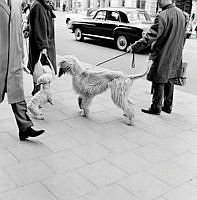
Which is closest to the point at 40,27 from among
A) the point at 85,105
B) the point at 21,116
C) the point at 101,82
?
the point at 101,82

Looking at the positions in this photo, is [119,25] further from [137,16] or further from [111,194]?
[111,194]

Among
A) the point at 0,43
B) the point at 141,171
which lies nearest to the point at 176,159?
the point at 141,171

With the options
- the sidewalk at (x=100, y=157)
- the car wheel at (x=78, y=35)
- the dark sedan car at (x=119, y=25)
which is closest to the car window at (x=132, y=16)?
the dark sedan car at (x=119, y=25)

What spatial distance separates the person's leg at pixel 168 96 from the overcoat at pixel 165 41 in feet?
0.80

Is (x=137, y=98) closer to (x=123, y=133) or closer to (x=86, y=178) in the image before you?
(x=123, y=133)

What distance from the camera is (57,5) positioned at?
5003cm

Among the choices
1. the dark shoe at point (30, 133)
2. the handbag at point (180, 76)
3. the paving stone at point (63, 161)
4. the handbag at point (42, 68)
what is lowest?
the paving stone at point (63, 161)

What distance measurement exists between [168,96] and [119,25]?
7948mm

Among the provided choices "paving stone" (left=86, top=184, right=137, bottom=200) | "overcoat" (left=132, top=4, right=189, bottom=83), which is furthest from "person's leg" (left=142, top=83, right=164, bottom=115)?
"paving stone" (left=86, top=184, right=137, bottom=200)

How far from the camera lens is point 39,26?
494cm

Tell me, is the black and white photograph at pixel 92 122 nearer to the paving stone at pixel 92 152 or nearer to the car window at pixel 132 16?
the paving stone at pixel 92 152

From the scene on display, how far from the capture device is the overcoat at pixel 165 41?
16.5 ft

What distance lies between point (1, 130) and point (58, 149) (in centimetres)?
100

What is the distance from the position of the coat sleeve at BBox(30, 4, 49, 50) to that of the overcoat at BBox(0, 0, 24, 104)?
4.09ft
